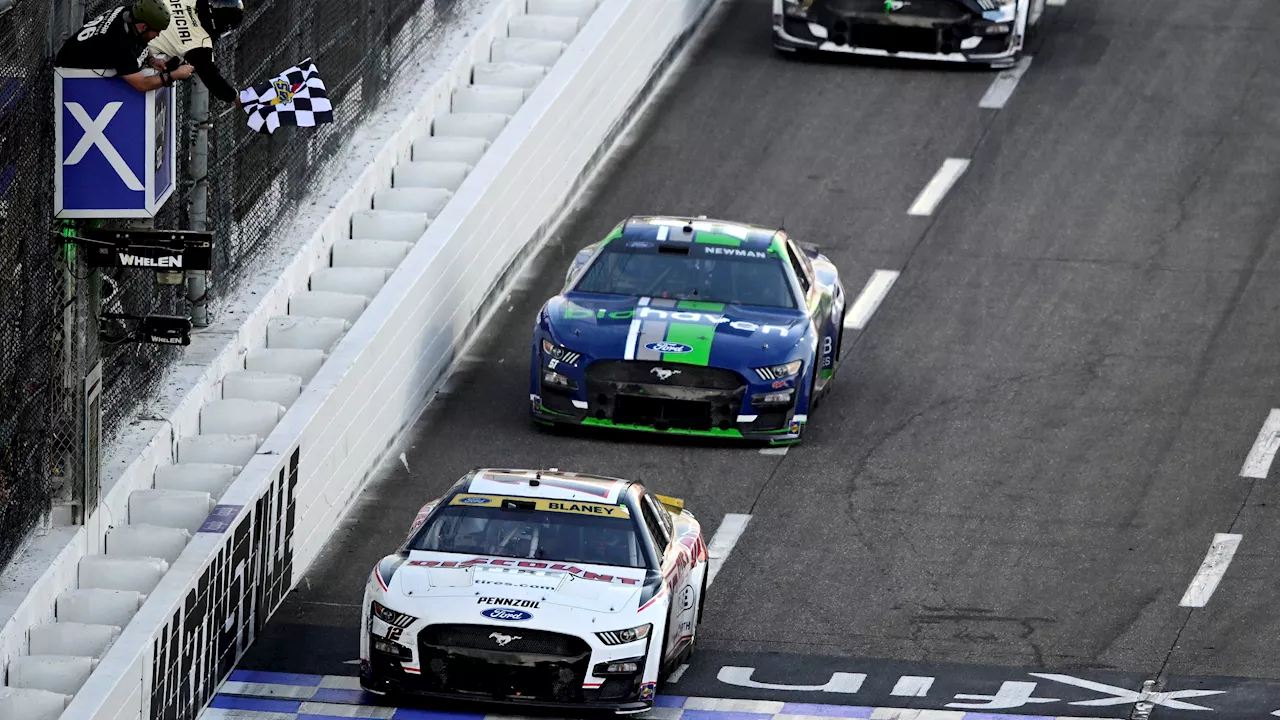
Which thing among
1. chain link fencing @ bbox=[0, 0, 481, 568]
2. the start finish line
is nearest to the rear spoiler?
chain link fencing @ bbox=[0, 0, 481, 568]

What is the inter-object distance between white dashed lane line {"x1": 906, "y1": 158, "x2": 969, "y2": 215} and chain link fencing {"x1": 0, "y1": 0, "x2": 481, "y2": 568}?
5375 mm

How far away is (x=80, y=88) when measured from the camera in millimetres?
15695

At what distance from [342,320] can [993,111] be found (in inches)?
401

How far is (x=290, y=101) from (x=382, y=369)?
2231 millimetres

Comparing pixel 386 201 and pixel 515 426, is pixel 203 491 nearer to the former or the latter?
pixel 515 426

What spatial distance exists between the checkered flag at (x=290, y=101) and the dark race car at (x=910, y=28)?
1104cm

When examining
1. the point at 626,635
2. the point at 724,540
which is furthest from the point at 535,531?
the point at 724,540

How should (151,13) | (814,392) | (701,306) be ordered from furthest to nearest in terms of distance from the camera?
(814,392) < (701,306) < (151,13)

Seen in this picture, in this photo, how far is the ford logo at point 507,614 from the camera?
1530 centimetres

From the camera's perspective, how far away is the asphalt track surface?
17.3 meters

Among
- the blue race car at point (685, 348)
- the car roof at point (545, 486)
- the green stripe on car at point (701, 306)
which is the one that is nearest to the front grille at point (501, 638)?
the car roof at point (545, 486)

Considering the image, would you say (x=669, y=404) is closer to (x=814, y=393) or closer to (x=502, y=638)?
(x=814, y=393)

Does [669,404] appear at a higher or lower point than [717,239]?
lower

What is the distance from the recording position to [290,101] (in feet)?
61.9
